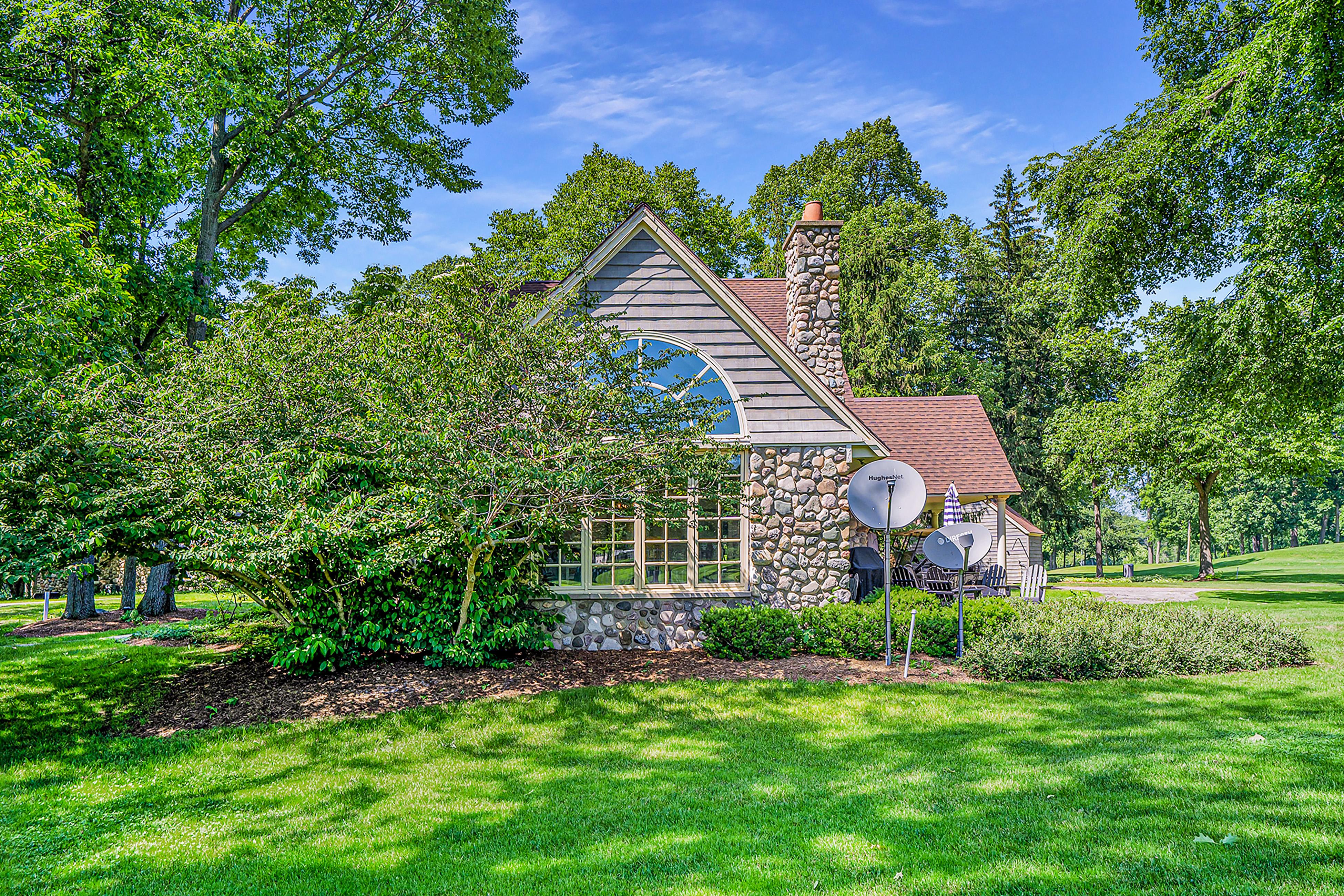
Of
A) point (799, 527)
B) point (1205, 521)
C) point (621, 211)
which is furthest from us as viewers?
point (621, 211)

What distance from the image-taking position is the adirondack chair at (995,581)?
1532 cm

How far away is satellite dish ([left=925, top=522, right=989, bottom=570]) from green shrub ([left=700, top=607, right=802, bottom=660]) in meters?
2.32

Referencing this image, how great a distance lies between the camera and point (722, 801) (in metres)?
4.89

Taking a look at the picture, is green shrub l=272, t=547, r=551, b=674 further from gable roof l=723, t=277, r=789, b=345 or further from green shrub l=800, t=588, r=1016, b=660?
gable roof l=723, t=277, r=789, b=345

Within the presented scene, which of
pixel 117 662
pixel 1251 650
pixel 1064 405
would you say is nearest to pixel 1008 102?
pixel 1251 650

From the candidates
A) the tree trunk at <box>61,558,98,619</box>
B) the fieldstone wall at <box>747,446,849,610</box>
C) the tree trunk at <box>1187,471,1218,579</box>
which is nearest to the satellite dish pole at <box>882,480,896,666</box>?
the fieldstone wall at <box>747,446,849,610</box>

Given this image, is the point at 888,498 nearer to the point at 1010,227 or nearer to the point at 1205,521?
the point at 1205,521

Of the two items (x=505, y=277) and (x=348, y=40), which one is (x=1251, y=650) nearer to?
(x=505, y=277)

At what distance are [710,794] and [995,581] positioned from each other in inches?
504

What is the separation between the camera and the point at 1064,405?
29.8m

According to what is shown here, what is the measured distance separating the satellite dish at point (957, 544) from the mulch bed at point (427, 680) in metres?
1.45

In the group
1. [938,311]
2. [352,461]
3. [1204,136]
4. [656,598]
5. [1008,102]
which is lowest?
[656,598]

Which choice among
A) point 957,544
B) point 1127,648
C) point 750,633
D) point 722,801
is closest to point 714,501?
point 750,633

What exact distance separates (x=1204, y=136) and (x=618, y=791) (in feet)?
40.3
